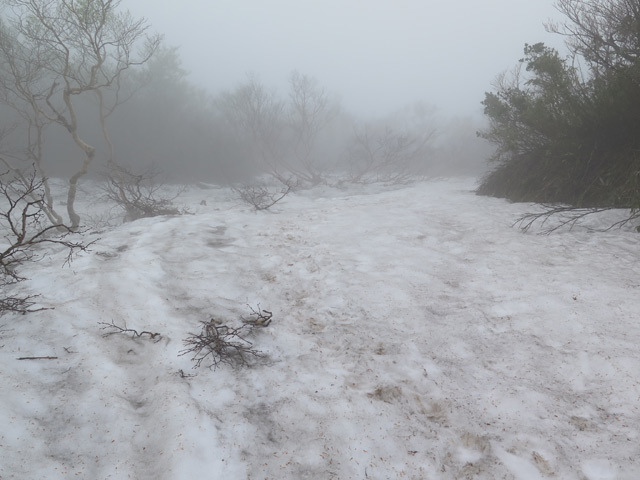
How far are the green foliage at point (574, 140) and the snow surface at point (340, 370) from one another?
1.48 m

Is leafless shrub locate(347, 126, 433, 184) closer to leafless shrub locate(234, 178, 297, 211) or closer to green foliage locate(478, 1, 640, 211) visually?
leafless shrub locate(234, 178, 297, 211)

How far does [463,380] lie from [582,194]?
5030 millimetres

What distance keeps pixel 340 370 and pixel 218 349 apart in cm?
91

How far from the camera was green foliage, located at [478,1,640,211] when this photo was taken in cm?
489

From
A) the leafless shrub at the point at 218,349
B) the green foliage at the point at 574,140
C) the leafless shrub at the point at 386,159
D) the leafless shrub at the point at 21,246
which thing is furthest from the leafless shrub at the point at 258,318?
the leafless shrub at the point at 386,159

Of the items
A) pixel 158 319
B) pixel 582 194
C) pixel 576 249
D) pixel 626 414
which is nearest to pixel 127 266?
pixel 158 319

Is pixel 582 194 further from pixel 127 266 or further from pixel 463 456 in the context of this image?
pixel 127 266

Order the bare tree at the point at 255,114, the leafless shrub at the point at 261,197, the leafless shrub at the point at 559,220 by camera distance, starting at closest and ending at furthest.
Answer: the leafless shrub at the point at 559,220, the leafless shrub at the point at 261,197, the bare tree at the point at 255,114

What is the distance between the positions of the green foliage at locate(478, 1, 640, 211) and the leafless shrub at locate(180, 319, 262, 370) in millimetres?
4399

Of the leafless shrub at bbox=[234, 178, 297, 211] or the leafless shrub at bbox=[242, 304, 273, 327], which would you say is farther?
the leafless shrub at bbox=[234, 178, 297, 211]

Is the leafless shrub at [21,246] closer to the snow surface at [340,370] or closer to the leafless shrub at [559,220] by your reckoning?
the snow surface at [340,370]

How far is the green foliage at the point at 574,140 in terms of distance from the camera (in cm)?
489

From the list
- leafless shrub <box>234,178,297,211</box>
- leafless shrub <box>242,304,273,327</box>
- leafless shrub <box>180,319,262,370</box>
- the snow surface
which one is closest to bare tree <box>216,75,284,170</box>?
leafless shrub <box>234,178,297,211</box>

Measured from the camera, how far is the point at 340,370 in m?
2.43
